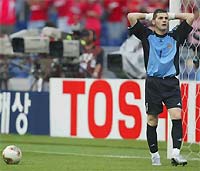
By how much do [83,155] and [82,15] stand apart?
26.7 ft

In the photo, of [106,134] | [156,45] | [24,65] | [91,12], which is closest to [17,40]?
[24,65]

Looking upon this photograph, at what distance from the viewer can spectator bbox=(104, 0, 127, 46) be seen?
20.8m

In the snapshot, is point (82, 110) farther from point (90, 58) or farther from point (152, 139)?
point (152, 139)

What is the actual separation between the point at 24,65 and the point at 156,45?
8613 millimetres

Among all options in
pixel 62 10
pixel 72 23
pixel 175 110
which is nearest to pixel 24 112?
pixel 72 23

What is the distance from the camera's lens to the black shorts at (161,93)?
11750mm

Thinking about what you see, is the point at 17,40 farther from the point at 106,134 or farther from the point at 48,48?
the point at 106,134

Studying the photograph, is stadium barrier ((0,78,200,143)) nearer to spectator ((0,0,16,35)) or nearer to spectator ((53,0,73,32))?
spectator ((0,0,16,35))

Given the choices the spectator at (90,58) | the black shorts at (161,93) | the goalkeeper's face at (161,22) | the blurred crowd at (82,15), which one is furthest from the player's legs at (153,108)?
the blurred crowd at (82,15)

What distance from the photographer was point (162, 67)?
11.8 meters

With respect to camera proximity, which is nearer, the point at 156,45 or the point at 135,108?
the point at 156,45

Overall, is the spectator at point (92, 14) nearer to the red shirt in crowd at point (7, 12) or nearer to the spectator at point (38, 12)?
the spectator at point (38, 12)

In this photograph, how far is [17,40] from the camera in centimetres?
1980

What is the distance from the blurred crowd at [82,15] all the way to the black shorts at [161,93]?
332 inches
